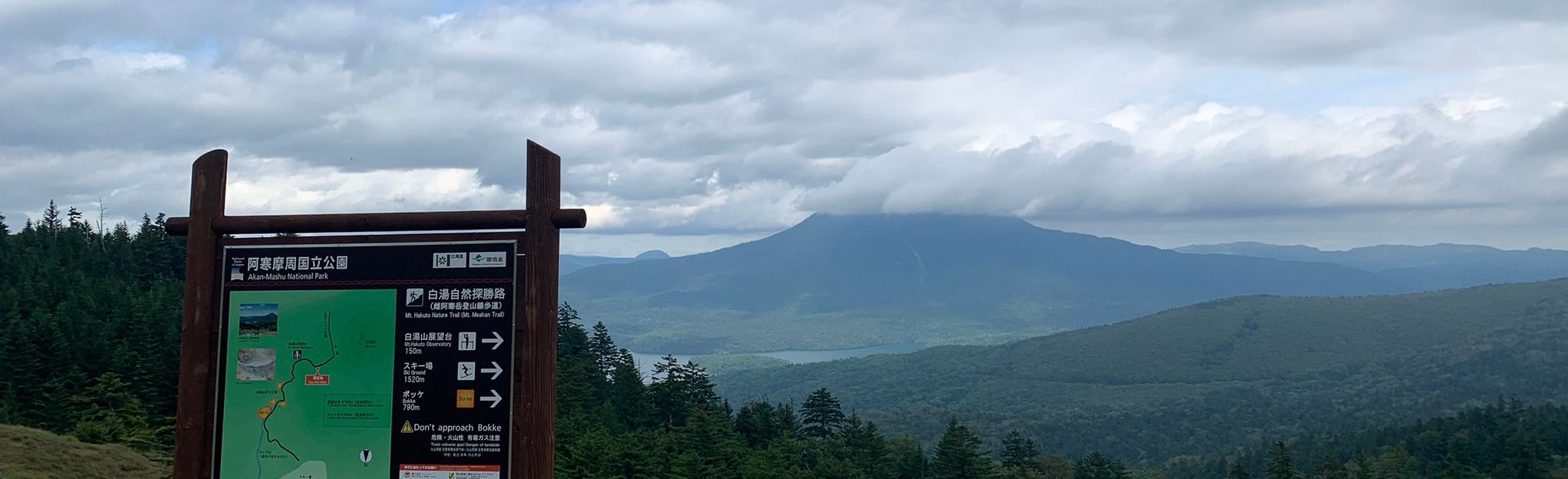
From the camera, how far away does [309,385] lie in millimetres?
Result: 7484

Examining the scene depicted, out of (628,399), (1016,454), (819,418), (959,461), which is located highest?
(628,399)

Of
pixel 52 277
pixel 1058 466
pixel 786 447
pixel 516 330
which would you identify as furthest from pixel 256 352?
pixel 1058 466

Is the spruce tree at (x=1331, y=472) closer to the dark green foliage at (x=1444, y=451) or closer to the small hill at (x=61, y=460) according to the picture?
the dark green foliage at (x=1444, y=451)

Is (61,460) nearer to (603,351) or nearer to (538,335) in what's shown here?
(538,335)

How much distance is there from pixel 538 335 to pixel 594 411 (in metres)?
49.1

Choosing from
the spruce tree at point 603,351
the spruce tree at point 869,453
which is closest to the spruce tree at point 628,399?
the spruce tree at point 603,351

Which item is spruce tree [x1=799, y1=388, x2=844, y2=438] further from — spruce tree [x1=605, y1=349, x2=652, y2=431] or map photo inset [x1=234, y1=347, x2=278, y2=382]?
map photo inset [x1=234, y1=347, x2=278, y2=382]

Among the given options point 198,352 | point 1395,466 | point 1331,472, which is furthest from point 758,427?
point 198,352

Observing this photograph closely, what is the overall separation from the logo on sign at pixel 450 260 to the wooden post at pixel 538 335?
47cm

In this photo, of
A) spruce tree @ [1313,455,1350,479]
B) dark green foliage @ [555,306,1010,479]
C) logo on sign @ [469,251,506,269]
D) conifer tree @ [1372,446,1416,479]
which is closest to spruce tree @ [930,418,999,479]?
dark green foliage @ [555,306,1010,479]

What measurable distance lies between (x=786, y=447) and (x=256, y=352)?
150 feet

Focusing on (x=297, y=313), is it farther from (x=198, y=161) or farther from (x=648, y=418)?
→ (x=648, y=418)

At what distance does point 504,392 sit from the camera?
7.25m

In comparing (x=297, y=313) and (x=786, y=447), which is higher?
(x=297, y=313)
